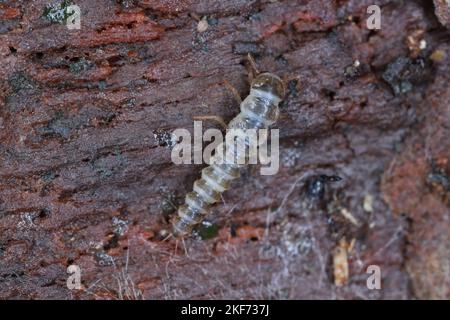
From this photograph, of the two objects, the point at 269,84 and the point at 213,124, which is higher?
the point at 269,84

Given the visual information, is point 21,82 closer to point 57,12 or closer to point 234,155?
point 57,12

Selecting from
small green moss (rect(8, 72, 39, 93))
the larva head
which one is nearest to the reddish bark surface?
small green moss (rect(8, 72, 39, 93))

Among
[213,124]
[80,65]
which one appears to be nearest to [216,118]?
[213,124]

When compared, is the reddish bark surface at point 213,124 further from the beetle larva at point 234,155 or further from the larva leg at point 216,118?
the beetle larva at point 234,155

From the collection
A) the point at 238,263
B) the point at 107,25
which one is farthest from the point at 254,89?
the point at 238,263

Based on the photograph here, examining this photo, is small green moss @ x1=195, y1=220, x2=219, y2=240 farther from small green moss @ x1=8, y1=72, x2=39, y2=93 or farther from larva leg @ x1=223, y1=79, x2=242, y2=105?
small green moss @ x1=8, y1=72, x2=39, y2=93

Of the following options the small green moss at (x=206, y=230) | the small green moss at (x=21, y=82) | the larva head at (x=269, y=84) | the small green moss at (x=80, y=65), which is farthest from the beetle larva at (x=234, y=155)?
the small green moss at (x=21, y=82)
